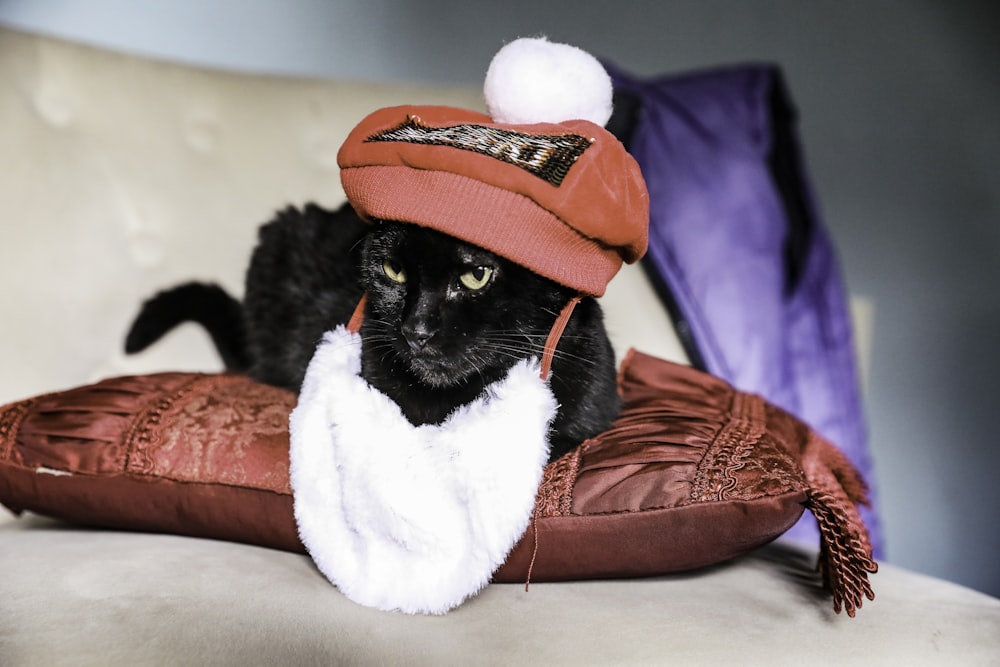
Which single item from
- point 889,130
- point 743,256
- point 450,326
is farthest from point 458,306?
point 889,130

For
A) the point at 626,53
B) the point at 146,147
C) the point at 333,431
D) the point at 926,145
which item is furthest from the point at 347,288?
the point at 926,145

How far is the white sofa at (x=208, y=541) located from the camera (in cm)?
64

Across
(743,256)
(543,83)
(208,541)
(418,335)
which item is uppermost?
(543,83)

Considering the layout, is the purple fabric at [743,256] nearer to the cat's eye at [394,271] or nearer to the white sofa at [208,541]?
the white sofa at [208,541]

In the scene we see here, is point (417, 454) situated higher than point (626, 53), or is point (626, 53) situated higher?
point (626, 53)

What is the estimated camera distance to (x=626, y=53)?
1.89 metres

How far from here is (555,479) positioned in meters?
0.78

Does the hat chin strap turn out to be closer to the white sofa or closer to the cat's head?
the cat's head

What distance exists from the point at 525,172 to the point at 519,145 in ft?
0.10

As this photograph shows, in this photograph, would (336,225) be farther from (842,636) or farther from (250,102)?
(842,636)

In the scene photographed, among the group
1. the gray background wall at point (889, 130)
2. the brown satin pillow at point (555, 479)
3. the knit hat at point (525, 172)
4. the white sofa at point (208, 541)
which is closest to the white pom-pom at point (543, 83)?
the knit hat at point (525, 172)

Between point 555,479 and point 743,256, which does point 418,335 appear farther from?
point 743,256

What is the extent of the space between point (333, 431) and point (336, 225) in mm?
413

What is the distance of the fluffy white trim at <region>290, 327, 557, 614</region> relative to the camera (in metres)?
0.72
